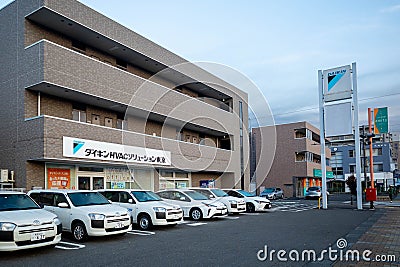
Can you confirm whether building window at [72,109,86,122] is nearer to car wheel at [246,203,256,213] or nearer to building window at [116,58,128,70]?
building window at [116,58,128,70]

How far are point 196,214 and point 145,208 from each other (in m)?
4.16

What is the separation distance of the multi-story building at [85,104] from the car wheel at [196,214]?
17.0 feet

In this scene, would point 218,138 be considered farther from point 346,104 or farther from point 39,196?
point 39,196

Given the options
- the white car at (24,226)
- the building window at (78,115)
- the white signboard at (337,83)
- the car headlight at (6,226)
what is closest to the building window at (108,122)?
the building window at (78,115)

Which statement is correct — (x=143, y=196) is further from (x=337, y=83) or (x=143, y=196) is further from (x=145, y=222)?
(x=337, y=83)

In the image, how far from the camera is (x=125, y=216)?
40.3 feet

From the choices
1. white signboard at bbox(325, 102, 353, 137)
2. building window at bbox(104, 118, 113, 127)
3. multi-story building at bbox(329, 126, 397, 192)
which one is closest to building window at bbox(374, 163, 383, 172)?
multi-story building at bbox(329, 126, 397, 192)

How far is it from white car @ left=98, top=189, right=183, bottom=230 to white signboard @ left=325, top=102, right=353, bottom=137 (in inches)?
604

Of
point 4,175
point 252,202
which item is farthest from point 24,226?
point 252,202

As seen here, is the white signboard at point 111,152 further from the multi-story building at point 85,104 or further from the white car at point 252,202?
the white car at point 252,202

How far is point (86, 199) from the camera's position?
42.1 feet

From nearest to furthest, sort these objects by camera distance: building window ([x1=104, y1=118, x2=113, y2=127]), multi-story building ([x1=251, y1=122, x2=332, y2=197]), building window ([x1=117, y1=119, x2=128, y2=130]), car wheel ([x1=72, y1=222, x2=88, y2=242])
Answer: car wheel ([x1=72, y1=222, x2=88, y2=242])
building window ([x1=104, y1=118, x2=113, y2=127])
building window ([x1=117, y1=119, x2=128, y2=130])
multi-story building ([x1=251, y1=122, x2=332, y2=197])

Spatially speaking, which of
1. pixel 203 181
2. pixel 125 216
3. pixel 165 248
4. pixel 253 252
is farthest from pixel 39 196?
pixel 203 181

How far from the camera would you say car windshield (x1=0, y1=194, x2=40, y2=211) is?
1052 cm
